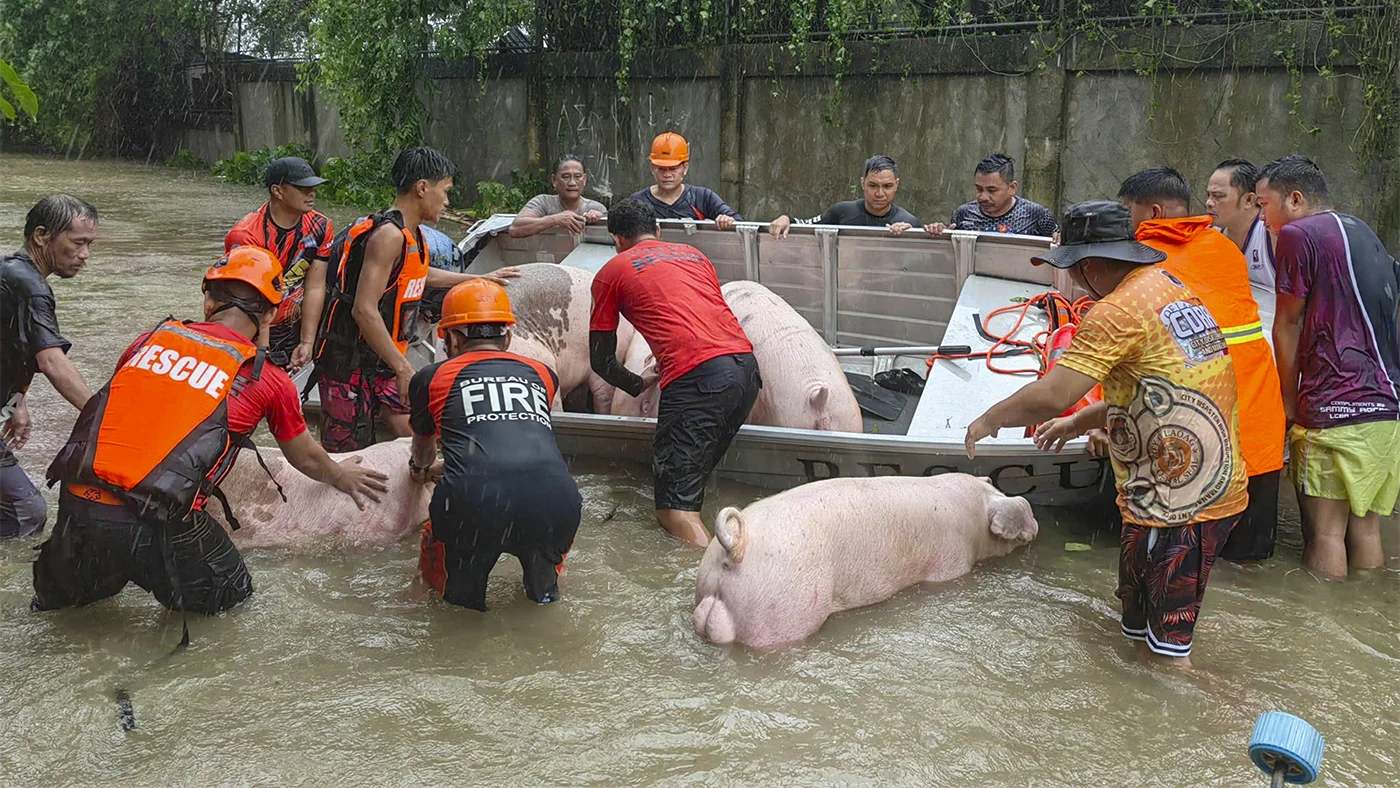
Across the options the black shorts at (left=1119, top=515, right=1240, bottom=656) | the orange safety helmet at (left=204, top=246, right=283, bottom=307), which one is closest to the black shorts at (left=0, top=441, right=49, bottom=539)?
the orange safety helmet at (left=204, top=246, right=283, bottom=307)

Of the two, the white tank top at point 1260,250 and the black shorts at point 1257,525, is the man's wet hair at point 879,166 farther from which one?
the black shorts at point 1257,525

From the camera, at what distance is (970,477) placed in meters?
4.96

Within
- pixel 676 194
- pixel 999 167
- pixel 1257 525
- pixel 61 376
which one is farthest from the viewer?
pixel 676 194

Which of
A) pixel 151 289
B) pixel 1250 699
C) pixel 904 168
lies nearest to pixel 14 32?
pixel 151 289

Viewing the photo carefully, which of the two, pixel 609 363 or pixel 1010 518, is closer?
pixel 1010 518

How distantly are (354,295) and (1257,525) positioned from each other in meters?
4.23

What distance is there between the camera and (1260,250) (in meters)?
5.35

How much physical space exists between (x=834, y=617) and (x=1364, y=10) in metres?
7.13

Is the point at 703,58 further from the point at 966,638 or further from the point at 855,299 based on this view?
the point at 966,638

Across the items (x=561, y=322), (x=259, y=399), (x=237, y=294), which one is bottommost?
(x=561, y=322)

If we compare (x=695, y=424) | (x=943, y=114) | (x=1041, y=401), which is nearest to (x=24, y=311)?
(x=695, y=424)

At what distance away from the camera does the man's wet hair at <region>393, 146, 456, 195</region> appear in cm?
533

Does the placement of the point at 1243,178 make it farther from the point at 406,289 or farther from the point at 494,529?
the point at 406,289

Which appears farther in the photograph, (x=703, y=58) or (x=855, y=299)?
(x=703, y=58)
